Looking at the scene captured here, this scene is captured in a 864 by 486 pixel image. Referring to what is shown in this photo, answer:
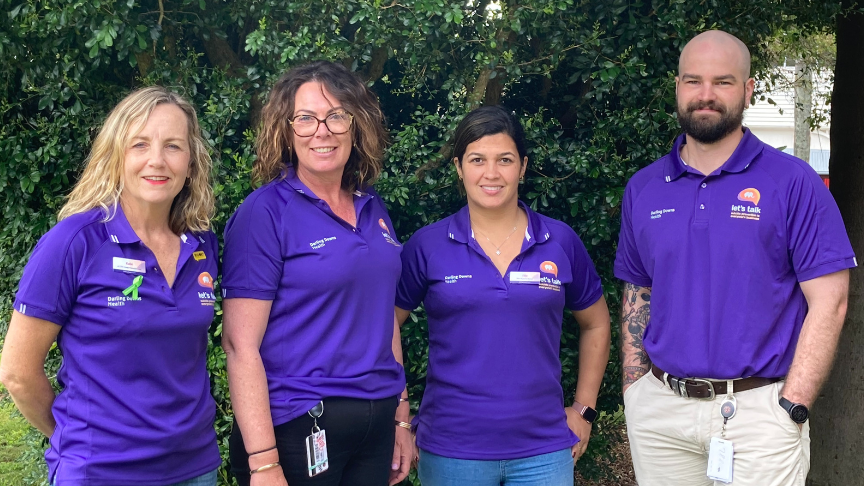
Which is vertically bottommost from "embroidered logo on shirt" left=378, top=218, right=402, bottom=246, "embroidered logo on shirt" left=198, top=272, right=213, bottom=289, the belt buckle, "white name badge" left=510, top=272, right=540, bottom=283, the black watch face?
the black watch face

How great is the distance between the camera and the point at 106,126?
99.9 inches

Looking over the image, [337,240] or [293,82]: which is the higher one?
[293,82]

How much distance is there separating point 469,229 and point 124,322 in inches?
58.3

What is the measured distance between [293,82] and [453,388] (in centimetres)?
138

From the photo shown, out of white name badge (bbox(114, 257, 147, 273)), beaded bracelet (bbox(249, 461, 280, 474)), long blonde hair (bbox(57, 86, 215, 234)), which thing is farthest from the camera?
beaded bracelet (bbox(249, 461, 280, 474))

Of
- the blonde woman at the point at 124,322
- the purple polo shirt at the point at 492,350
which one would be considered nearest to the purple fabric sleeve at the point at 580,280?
the purple polo shirt at the point at 492,350

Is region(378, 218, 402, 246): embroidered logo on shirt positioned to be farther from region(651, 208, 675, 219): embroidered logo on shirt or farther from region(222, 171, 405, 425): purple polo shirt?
region(651, 208, 675, 219): embroidered logo on shirt

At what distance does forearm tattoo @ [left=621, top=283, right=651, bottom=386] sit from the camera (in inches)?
136

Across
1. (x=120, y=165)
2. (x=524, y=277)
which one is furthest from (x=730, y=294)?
(x=120, y=165)

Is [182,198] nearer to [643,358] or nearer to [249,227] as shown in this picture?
[249,227]

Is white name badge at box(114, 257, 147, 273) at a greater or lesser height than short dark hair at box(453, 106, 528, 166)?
lesser

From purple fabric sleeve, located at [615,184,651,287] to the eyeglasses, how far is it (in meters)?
1.40

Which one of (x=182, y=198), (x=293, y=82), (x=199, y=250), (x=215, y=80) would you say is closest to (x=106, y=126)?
(x=182, y=198)

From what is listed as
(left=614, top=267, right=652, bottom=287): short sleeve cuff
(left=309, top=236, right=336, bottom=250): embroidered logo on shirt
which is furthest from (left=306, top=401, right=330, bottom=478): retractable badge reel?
(left=614, top=267, right=652, bottom=287): short sleeve cuff
